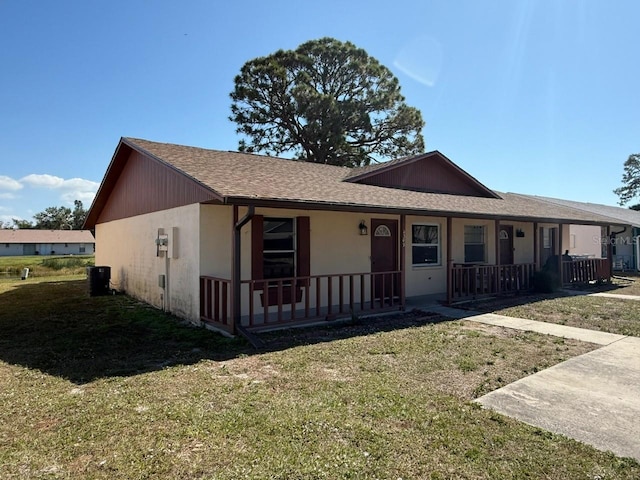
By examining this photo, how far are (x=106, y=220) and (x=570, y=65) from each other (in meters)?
15.9

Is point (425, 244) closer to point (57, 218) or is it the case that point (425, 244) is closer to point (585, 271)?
point (585, 271)

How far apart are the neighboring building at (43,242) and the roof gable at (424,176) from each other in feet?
197

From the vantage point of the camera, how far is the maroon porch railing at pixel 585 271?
13896 millimetres

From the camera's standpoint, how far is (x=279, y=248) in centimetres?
831

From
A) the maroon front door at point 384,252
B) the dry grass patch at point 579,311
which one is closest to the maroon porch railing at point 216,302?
the maroon front door at point 384,252

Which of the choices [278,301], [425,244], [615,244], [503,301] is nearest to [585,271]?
[503,301]

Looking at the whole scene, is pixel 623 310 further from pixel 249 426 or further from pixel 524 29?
pixel 249 426

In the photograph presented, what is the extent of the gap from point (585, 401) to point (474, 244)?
900 centimetres

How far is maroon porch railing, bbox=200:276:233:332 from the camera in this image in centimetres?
695

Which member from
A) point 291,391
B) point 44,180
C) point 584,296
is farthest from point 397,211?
point 44,180

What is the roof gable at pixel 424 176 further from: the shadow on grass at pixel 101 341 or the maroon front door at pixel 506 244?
the shadow on grass at pixel 101 341

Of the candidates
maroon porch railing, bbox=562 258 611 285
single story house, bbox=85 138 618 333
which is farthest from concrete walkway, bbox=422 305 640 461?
Answer: maroon porch railing, bbox=562 258 611 285

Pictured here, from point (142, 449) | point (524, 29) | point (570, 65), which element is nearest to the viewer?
point (142, 449)

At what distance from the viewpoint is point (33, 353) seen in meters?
5.80
